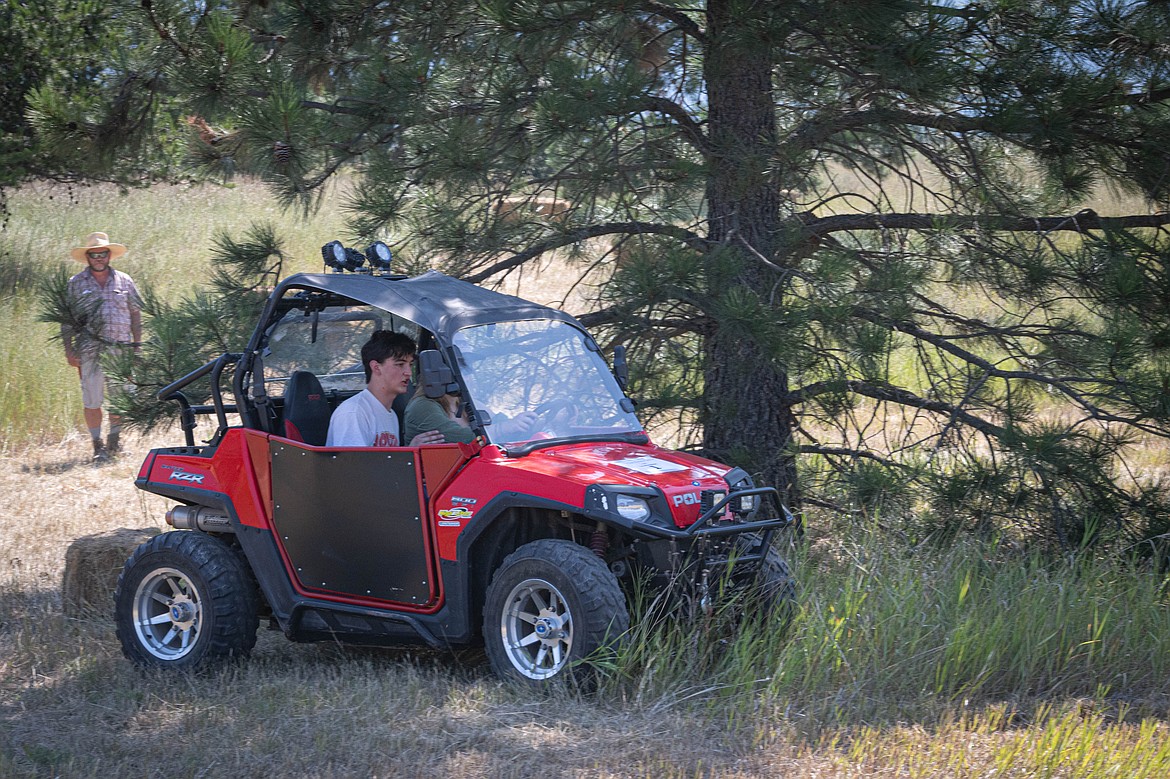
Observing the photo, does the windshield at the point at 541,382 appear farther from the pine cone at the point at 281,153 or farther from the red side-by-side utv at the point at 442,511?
the pine cone at the point at 281,153

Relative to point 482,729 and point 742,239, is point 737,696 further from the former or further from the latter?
point 742,239

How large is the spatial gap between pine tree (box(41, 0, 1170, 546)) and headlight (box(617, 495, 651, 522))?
4.25 feet

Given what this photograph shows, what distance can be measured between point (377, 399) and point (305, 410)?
0.37m

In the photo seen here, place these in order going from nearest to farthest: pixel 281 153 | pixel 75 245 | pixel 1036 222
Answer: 1. pixel 281 153
2. pixel 1036 222
3. pixel 75 245

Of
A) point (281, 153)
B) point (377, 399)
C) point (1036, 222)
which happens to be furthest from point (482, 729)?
point (1036, 222)

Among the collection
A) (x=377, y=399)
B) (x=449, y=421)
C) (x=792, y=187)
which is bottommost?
(x=449, y=421)

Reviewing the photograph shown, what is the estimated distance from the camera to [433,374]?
494 centimetres

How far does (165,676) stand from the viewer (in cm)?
536

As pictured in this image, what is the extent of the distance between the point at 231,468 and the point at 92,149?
7.33 feet

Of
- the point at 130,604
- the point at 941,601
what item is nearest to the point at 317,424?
the point at 130,604

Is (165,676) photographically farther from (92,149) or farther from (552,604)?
(92,149)

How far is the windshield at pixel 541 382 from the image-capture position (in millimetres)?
5324

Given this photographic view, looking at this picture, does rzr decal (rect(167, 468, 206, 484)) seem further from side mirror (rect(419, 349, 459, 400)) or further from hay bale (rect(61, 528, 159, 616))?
side mirror (rect(419, 349, 459, 400))

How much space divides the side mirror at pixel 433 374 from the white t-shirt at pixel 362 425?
691 mm
